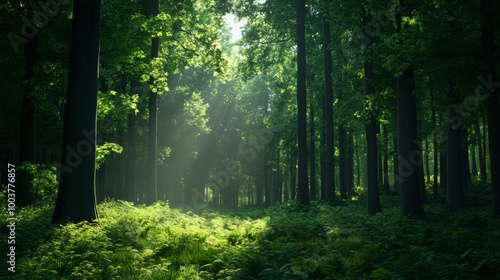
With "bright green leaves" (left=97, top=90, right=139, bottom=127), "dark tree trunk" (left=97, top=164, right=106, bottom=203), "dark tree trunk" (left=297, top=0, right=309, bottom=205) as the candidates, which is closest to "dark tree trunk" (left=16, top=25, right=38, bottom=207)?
"bright green leaves" (left=97, top=90, right=139, bottom=127)

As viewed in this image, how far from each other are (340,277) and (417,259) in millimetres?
1644

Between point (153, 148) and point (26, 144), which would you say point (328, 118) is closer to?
point (153, 148)

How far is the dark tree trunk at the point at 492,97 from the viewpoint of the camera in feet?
40.4

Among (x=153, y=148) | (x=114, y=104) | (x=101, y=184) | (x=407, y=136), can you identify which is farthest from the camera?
(x=101, y=184)

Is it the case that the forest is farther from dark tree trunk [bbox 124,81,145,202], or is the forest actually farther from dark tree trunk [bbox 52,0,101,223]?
dark tree trunk [bbox 124,81,145,202]

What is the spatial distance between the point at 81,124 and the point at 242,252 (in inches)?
222

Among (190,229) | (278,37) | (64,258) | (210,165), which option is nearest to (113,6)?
(190,229)

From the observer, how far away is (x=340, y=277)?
266 inches

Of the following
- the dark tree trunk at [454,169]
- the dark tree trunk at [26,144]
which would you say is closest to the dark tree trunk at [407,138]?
the dark tree trunk at [454,169]

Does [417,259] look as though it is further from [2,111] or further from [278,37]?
[278,37]

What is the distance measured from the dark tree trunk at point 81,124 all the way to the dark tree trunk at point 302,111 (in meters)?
12.8

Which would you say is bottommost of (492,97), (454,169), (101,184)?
Answer: (101,184)

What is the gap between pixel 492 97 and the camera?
12.7m

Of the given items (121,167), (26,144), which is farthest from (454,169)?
(121,167)
